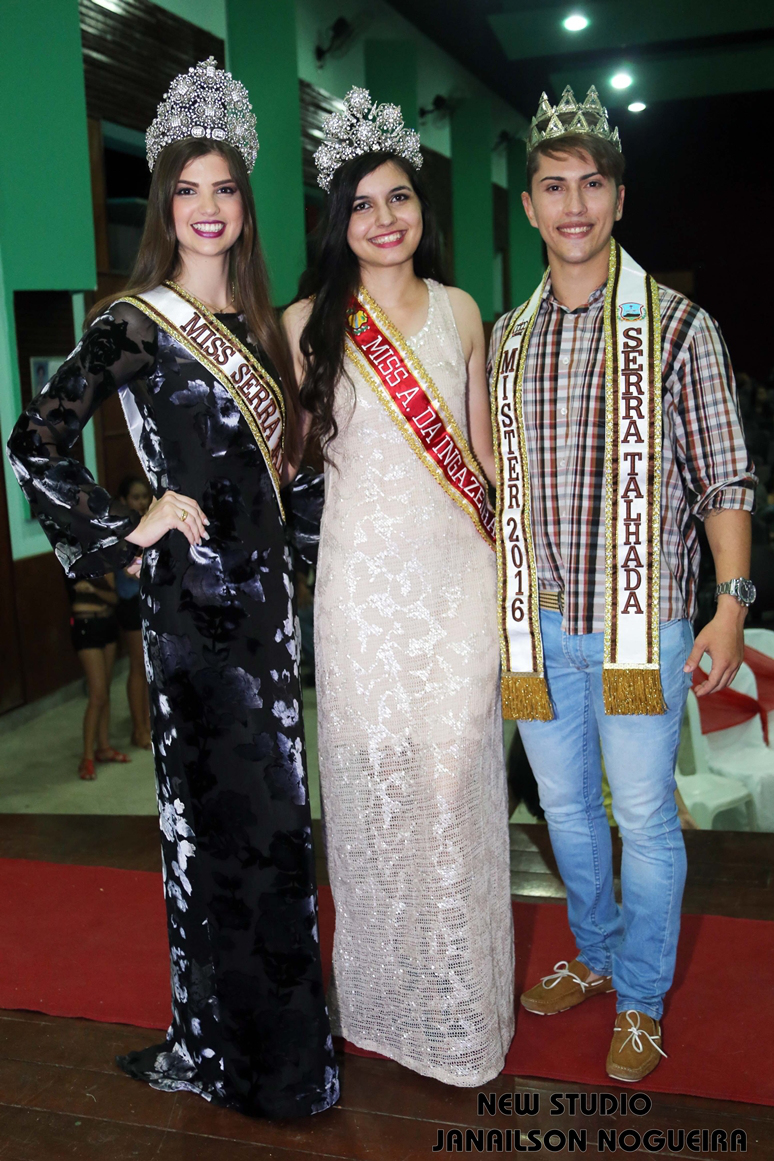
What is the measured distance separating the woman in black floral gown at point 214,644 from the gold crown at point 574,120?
48 centimetres

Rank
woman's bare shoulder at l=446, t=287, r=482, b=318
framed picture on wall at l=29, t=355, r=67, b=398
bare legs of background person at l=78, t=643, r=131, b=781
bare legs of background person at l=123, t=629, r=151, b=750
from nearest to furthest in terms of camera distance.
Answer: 1. woman's bare shoulder at l=446, t=287, r=482, b=318
2. bare legs of background person at l=78, t=643, r=131, b=781
3. bare legs of background person at l=123, t=629, r=151, b=750
4. framed picture on wall at l=29, t=355, r=67, b=398

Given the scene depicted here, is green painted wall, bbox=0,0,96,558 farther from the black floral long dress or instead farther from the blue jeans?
the blue jeans

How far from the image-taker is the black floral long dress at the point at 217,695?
1.56m

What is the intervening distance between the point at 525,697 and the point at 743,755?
1363mm

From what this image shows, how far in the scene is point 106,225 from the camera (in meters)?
5.21

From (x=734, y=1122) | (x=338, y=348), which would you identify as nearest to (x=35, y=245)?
(x=338, y=348)

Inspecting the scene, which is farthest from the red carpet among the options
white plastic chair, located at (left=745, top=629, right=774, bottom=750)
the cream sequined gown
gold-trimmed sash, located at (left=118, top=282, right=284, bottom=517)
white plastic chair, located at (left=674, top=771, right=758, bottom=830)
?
gold-trimmed sash, located at (left=118, top=282, right=284, bottom=517)

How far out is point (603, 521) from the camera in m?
1.66

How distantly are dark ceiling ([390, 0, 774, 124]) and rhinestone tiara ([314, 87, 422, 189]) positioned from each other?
6.11m

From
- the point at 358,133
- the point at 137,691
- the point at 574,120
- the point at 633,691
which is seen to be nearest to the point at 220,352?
the point at 358,133

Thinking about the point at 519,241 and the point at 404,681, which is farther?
the point at 519,241

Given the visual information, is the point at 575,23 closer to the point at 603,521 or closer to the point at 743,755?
the point at 743,755

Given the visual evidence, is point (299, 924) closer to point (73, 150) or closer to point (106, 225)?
point (73, 150)

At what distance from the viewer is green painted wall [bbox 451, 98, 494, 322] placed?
30.6 feet
